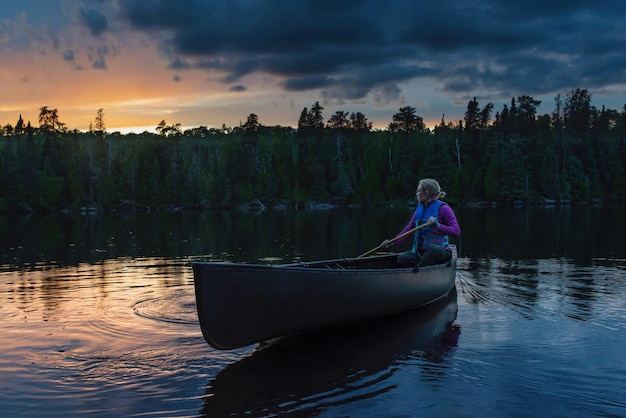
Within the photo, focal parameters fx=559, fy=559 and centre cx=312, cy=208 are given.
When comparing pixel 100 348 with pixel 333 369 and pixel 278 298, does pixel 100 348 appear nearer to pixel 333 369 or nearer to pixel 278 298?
pixel 278 298

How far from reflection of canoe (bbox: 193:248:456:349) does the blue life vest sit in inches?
84.8

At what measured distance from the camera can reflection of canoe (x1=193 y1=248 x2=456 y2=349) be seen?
779 cm

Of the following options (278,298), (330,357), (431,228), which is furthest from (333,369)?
(431,228)

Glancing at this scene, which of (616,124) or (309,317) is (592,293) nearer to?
(309,317)

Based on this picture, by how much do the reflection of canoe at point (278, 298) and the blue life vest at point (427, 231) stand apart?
2154 millimetres

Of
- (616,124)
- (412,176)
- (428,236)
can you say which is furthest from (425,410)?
(616,124)

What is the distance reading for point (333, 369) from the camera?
7.93 m

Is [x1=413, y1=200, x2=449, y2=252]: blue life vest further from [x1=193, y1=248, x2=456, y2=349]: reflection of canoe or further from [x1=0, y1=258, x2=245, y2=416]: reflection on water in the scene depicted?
[x1=0, y1=258, x2=245, y2=416]: reflection on water

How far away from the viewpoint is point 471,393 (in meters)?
6.98

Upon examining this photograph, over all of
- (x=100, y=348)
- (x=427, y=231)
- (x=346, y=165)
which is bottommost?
(x=100, y=348)

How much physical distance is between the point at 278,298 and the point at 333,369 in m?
1.29

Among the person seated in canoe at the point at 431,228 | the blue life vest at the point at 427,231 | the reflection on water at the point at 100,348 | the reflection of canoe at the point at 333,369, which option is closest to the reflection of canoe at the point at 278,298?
the reflection of canoe at the point at 333,369

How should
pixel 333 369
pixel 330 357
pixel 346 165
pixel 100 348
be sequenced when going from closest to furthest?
1. pixel 333 369
2. pixel 330 357
3. pixel 100 348
4. pixel 346 165

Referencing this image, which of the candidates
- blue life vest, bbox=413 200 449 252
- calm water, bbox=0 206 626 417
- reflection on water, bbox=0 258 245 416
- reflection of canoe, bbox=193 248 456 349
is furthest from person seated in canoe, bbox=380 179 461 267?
reflection on water, bbox=0 258 245 416
